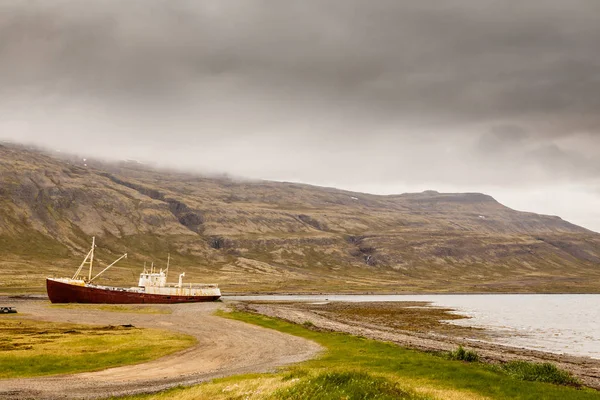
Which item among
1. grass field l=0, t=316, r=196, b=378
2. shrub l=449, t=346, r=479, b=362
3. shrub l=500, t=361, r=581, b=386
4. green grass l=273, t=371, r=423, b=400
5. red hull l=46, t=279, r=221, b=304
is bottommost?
red hull l=46, t=279, r=221, b=304

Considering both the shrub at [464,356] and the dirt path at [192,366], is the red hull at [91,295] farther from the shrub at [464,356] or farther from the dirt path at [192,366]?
the shrub at [464,356]

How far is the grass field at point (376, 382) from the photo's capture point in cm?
1923

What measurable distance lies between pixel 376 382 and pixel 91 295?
10209 centimetres

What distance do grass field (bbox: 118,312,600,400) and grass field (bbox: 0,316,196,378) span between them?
13673 mm

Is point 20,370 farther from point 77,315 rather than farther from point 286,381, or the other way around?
point 77,315

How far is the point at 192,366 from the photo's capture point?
36.6 metres

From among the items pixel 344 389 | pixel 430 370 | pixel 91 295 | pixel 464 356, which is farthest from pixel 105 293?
pixel 344 389

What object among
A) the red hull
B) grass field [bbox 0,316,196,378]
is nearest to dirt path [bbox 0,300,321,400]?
grass field [bbox 0,316,196,378]

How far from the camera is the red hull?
10625 centimetres

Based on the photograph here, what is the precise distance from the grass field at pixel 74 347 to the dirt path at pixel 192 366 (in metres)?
2.21

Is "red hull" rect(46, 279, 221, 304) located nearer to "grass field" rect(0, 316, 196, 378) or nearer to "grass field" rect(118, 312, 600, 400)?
"grass field" rect(0, 316, 196, 378)

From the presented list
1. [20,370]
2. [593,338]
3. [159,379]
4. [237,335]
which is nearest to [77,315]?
[237,335]

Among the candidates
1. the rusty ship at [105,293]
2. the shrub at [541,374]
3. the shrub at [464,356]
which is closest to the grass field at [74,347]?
the shrub at [464,356]

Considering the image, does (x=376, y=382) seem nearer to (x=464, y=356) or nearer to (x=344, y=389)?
(x=344, y=389)
